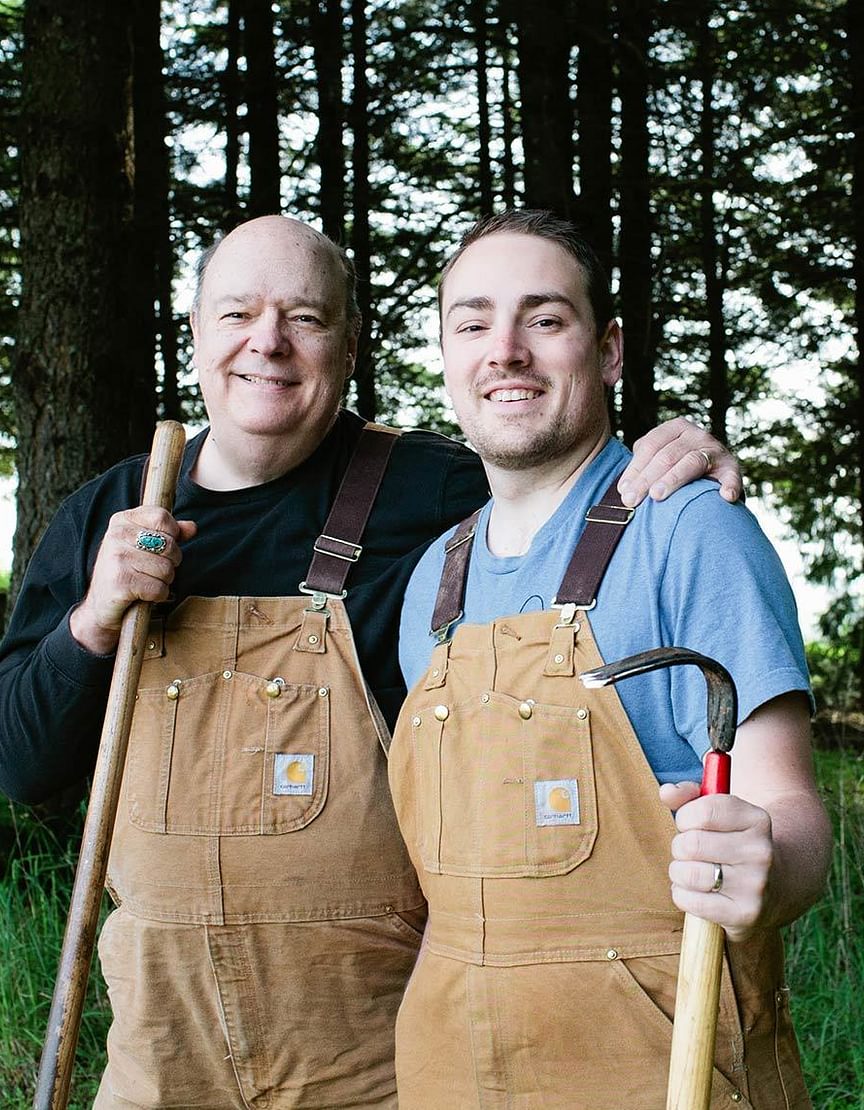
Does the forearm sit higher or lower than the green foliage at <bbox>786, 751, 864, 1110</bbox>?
higher

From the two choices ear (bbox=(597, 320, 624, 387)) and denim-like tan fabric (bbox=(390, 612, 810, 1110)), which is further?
ear (bbox=(597, 320, 624, 387))

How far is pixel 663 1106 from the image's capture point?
6.32ft

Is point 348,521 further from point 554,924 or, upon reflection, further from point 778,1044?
point 778,1044

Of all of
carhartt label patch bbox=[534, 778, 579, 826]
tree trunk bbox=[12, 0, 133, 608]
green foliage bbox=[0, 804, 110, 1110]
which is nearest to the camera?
carhartt label patch bbox=[534, 778, 579, 826]

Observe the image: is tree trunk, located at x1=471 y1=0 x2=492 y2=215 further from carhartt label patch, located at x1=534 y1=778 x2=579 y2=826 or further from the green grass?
carhartt label patch, located at x1=534 y1=778 x2=579 y2=826

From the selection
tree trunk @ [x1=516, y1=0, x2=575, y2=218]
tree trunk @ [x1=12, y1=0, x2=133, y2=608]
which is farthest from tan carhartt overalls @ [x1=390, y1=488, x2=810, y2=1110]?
tree trunk @ [x1=516, y1=0, x2=575, y2=218]

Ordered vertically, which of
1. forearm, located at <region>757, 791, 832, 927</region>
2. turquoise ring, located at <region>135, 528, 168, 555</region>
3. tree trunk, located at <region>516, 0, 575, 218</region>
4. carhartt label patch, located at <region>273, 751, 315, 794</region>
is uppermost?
tree trunk, located at <region>516, 0, 575, 218</region>

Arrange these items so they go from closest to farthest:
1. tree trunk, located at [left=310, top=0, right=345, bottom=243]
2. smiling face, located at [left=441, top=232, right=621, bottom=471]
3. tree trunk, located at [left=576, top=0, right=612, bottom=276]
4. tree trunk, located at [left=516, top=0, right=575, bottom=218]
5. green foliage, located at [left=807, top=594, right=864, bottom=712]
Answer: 1. smiling face, located at [left=441, top=232, right=621, bottom=471]
2. tree trunk, located at [left=516, top=0, right=575, bottom=218]
3. tree trunk, located at [left=576, top=0, right=612, bottom=276]
4. tree trunk, located at [left=310, top=0, right=345, bottom=243]
5. green foliage, located at [left=807, top=594, right=864, bottom=712]

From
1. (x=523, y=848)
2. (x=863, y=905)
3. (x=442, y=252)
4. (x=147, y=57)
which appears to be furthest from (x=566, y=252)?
(x=147, y=57)

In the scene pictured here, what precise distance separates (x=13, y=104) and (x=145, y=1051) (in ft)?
25.6

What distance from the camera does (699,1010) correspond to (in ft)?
5.33

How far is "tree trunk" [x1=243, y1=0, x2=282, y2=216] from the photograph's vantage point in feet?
33.0

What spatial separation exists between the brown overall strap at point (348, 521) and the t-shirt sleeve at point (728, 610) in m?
0.92

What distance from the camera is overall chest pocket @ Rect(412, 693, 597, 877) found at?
79.4 inches
